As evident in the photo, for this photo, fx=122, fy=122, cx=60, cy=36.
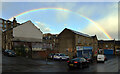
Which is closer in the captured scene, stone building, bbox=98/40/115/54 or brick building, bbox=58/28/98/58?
brick building, bbox=58/28/98/58

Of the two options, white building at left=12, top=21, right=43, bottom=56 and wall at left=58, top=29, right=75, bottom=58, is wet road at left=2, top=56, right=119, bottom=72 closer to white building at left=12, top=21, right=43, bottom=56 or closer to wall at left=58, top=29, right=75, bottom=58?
white building at left=12, top=21, right=43, bottom=56

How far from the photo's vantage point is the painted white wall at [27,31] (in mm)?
39487

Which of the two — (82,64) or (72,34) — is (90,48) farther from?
(82,64)

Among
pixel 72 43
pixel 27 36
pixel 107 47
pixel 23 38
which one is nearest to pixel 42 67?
pixel 72 43

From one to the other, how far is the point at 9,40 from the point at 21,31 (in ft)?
15.6

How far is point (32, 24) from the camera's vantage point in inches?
1779

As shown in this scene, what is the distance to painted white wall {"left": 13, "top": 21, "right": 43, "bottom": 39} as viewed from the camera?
39.5 m

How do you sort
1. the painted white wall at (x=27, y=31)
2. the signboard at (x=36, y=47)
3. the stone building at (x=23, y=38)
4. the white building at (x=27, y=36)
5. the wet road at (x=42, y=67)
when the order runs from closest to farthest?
the wet road at (x=42, y=67), the stone building at (x=23, y=38), the white building at (x=27, y=36), the painted white wall at (x=27, y=31), the signboard at (x=36, y=47)

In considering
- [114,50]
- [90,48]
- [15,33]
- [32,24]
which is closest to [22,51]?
[15,33]

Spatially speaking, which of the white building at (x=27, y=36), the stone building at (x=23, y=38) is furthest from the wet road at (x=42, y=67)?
the white building at (x=27, y=36)

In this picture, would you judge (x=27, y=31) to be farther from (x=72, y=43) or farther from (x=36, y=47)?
(x=72, y=43)

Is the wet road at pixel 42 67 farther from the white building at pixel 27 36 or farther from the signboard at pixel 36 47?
the signboard at pixel 36 47

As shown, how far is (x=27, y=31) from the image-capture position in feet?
142

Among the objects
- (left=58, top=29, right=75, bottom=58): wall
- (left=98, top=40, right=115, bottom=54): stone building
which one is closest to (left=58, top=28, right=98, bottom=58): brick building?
(left=58, top=29, right=75, bottom=58): wall
